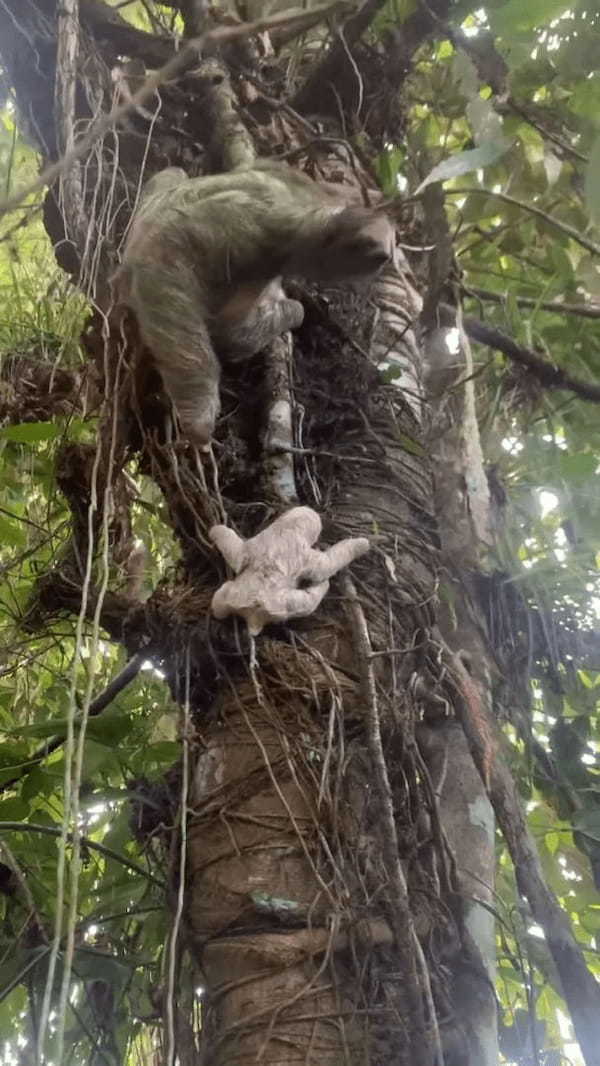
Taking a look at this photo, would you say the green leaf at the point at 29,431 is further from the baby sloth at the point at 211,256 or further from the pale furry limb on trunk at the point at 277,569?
the pale furry limb on trunk at the point at 277,569

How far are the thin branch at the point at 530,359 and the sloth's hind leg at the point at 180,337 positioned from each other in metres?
0.77

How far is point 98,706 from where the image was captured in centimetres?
164

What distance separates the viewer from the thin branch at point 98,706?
4.75ft

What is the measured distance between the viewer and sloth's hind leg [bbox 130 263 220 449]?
132 cm

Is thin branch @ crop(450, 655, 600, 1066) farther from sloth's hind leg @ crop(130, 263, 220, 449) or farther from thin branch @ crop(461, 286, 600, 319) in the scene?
thin branch @ crop(461, 286, 600, 319)

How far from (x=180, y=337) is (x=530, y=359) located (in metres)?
0.90

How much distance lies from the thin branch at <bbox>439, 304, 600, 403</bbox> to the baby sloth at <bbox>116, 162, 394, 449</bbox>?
2.09 feet

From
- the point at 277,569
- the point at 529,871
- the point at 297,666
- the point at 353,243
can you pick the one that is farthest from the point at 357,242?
the point at 529,871

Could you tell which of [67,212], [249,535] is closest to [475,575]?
[249,535]

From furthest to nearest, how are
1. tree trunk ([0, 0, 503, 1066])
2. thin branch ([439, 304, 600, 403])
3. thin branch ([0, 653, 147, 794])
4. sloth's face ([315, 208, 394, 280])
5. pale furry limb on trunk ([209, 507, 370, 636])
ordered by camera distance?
thin branch ([439, 304, 600, 403]) → thin branch ([0, 653, 147, 794]) → sloth's face ([315, 208, 394, 280]) → pale furry limb on trunk ([209, 507, 370, 636]) → tree trunk ([0, 0, 503, 1066])

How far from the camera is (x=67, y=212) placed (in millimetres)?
1565

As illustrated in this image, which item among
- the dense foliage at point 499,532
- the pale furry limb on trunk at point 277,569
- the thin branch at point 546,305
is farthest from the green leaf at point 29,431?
the thin branch at point 546,305

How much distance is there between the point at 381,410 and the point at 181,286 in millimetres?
414

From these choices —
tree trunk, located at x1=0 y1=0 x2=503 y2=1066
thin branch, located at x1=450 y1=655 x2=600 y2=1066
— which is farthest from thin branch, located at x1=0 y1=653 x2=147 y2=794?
thin branch, located at x1=450 y1=655 x2=600 y2=1066
